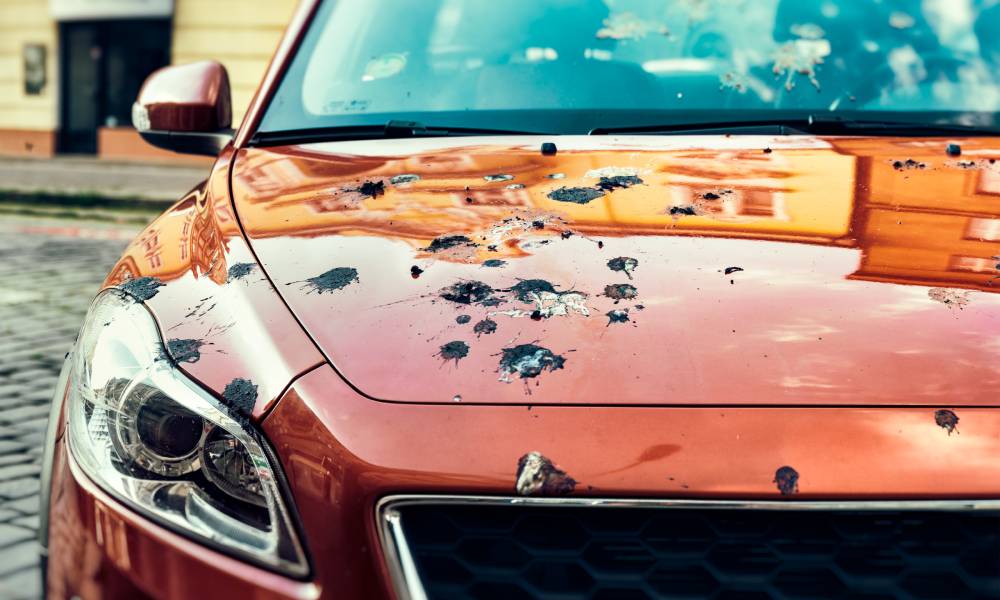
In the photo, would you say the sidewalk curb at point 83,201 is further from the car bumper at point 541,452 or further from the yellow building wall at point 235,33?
the car bumper at point 541,452

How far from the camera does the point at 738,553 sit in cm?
133

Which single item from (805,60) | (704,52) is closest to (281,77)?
(704,52)

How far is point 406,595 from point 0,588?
185 centimetres

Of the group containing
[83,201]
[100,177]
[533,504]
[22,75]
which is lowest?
[100,177]

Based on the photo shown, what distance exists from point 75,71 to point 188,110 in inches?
700

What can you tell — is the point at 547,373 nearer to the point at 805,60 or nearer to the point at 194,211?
the point at 194,211

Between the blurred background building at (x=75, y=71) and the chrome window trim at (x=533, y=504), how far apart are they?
57.3ft

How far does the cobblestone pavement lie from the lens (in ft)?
10.4

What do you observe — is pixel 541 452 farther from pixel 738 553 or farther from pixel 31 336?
pixel 31 336

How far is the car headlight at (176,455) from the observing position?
145 cm

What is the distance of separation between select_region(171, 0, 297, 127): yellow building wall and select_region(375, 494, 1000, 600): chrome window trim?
51.2 feet

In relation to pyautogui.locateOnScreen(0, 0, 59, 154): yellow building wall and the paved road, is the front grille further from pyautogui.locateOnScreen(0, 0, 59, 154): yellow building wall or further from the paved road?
pyautogui.locateOnScreen(0, 0, 59, 154): yellow building wall

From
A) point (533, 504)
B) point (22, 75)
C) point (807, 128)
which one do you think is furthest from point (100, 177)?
point (533, 504)

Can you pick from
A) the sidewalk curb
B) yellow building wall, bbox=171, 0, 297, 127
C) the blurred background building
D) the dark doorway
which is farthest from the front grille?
the dark doorway
